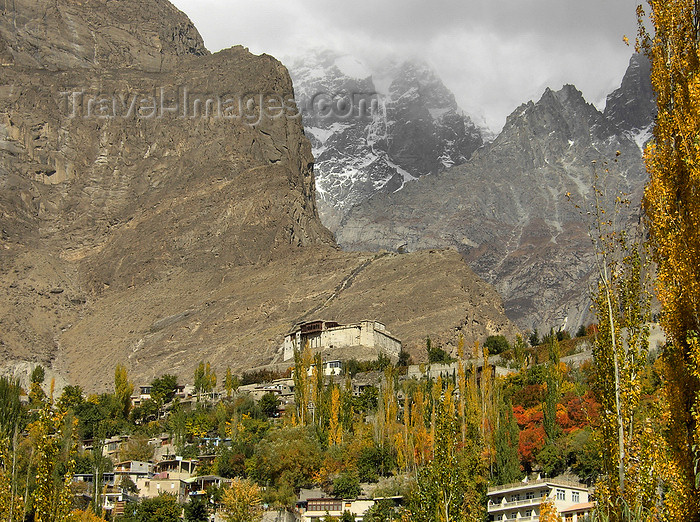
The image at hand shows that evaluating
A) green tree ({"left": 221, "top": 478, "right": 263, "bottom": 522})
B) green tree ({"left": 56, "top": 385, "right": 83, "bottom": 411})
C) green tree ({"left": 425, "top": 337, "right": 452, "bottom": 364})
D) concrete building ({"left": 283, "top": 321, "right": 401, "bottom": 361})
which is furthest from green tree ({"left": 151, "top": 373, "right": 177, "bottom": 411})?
green tree ({"left": 221, "top": 478, "right": 263, "bottom": 522})

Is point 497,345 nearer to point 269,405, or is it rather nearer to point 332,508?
point 269,405

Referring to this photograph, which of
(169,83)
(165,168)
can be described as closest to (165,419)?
(165,168)

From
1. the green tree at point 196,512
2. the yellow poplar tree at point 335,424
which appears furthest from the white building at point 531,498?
the yellow poplar tree at point 335,424

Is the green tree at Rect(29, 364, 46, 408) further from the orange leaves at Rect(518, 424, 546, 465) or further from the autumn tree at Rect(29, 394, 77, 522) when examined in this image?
the autumn tree at Rect(29, 394, 77, 522)

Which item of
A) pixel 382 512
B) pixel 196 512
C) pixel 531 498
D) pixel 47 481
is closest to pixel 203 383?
pixel 196 512

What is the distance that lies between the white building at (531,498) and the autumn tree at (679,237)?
33.3 m

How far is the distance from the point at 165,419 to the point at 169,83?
104 meters

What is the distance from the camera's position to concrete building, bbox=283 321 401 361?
117m

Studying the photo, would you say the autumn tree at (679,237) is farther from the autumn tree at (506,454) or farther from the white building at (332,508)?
the white building at (332,508)

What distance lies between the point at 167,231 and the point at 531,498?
388 feet

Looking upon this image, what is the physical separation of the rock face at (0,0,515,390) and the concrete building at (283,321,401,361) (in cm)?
479

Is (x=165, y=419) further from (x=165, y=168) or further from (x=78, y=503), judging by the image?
(x=165, y=168)

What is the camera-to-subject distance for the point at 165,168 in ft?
593

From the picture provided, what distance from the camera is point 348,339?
118 meters
